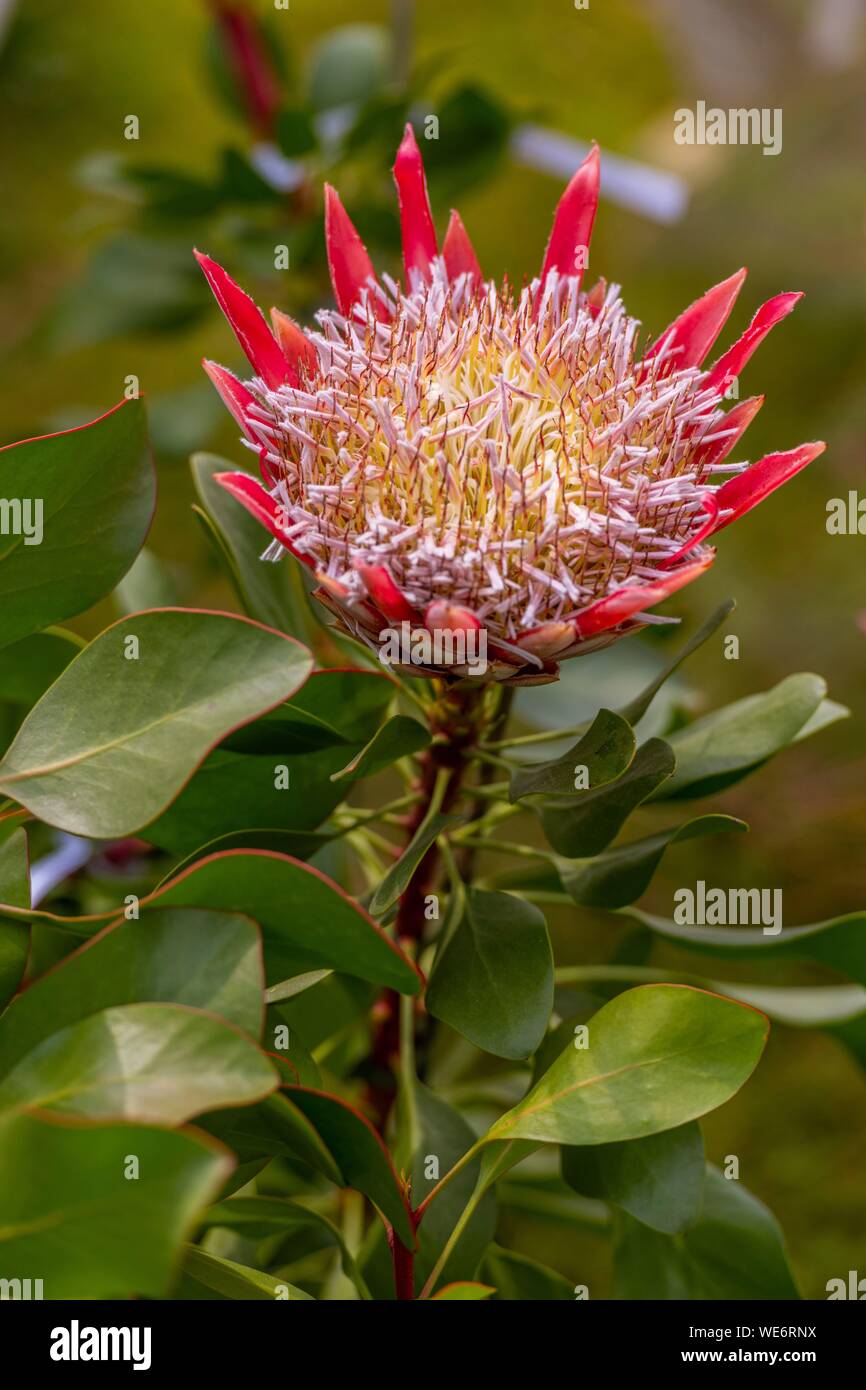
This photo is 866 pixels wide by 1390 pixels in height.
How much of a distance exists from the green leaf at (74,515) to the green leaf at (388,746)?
0.12 m

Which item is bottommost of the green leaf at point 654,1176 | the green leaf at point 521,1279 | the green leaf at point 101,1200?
the green leaf at point 521,1279

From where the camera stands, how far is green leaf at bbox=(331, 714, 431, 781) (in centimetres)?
44

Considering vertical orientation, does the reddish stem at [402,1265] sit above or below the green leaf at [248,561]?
below

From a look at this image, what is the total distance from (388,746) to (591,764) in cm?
8

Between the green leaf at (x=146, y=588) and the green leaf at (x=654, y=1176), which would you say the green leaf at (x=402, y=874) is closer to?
the green leaf at (x=654, y=1176)

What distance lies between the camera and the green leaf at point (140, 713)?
1.25ft

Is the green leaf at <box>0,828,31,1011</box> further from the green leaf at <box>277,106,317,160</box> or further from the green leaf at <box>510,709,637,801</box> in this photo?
the green leaf at <box>277,106,317,160</box>

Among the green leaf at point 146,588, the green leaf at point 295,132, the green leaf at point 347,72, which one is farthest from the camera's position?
the green leaf at point 347,72

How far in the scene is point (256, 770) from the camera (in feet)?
1.58

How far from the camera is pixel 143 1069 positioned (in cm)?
33

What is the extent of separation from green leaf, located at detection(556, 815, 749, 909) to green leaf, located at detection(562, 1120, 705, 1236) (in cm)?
9

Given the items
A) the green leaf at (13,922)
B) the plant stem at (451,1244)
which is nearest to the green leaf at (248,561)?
the green leaf at (13,922)

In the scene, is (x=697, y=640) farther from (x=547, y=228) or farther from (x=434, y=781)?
(x=547, y=228)
